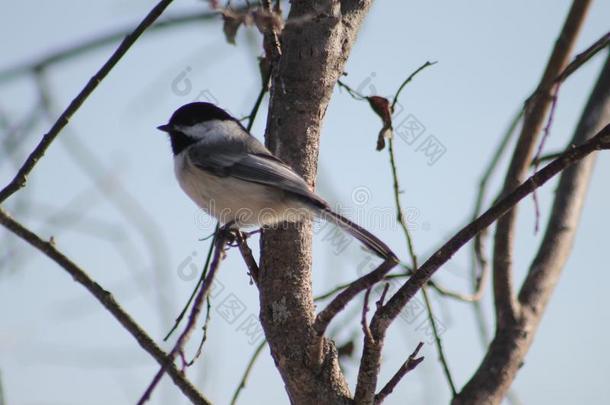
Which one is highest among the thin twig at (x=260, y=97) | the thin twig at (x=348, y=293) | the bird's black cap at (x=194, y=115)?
the bird's black cap at (x=194, y=115)

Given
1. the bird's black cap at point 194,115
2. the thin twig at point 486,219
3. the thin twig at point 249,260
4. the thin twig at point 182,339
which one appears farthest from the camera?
the bird's black cap at point 194,115

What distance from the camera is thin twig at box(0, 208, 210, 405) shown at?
2211 mm

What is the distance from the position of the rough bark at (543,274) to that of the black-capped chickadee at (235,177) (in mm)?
733

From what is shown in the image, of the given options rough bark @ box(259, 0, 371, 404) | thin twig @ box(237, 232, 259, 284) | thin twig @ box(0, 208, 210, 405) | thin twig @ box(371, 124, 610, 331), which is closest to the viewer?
thin twig @ box(371, 124, 610, 331)

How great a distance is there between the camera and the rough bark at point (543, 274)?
288 cm

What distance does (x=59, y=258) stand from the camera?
224cm

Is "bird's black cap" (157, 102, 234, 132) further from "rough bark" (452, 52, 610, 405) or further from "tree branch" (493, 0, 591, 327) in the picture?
"rough bark" (452, 52, 610, 405)

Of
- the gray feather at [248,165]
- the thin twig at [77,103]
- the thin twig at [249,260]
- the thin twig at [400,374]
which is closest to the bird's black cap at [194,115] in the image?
the gray feather at [248,165]

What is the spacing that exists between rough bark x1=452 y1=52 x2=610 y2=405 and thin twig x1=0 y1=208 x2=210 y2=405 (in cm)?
116

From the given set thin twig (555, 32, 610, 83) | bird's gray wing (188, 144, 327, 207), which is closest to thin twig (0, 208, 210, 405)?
bird's gray wing (188, 144, 327, 207)

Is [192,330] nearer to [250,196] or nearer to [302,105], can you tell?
[302,105]

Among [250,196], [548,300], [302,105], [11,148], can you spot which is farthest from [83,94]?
[548,300]

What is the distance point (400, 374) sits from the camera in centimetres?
233

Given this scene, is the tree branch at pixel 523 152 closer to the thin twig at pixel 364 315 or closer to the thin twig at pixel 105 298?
the thin twig at pixel 364 315
